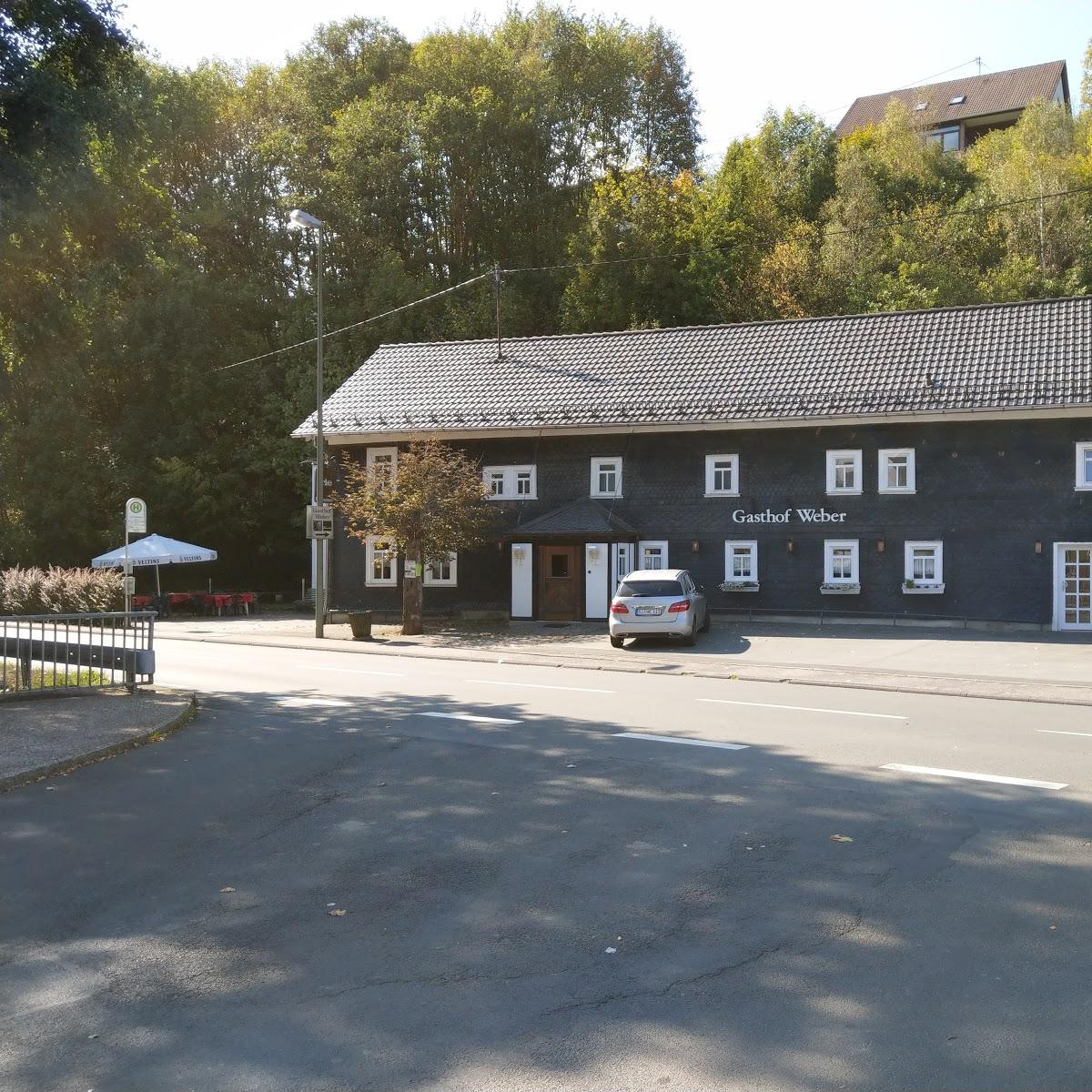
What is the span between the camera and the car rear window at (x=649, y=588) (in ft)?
85.4

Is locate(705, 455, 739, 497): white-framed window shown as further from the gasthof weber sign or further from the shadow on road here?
the shadow on road

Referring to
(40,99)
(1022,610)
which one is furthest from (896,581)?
(40,99)

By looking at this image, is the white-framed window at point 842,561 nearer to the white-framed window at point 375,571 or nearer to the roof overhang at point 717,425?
the roof overhang at point 717,425

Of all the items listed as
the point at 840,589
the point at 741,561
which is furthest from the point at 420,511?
the point at 840,589

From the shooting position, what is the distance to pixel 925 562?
102ft

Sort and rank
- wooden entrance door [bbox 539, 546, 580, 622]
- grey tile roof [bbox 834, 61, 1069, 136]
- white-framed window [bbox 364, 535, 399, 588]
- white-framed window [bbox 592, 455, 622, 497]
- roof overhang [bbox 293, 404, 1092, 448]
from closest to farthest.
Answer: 1. roof overhang [bbox 293, 404, 1092, 448]
2. wooden entrance door [bbox 539, 546, 580, 622]
3. white-framed window [bbox 592, 455, 622, 497]
4. white-framed window [bbox 364, 535, 399, 588]
5. grey tile roof [bbox 834, 61, 1069, 136]

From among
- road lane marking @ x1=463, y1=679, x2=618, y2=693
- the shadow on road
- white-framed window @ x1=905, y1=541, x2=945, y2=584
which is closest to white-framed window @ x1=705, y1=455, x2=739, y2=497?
white-framed window @ x1=905, y1=541, x2=945, y2=584

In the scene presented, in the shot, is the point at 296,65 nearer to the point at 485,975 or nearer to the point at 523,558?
the point at 523,558

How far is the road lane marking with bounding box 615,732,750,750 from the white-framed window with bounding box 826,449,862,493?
68.0ft

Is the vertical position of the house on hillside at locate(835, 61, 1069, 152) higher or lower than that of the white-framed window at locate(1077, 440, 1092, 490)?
higher

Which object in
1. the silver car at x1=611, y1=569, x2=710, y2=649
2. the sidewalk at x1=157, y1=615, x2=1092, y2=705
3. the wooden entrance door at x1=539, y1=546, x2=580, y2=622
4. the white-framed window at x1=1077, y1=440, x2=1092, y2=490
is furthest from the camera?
the wooden entrance door at x1=539, y1=546, x2=580, y2=622

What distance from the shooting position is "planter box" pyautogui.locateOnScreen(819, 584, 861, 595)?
104 feet

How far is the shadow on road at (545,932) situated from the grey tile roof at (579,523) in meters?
22.5

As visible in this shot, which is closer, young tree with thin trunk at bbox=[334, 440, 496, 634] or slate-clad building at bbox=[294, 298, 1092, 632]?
young tree with thin trunk at bbox=[334, 440, 496, 634]
